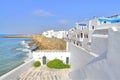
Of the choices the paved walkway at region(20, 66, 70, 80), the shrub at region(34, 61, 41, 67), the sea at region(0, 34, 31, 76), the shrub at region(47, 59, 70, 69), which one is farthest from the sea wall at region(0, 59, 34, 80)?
the sea at region(0, 34, 31, 76)

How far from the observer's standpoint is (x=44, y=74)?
23312 millimetres

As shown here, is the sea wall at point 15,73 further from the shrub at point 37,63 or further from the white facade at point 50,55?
the white facade at point 50,55

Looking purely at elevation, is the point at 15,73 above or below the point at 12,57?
above

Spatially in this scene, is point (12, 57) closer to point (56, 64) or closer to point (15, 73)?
point (56, 64)

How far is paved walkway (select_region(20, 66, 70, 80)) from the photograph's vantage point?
2151 cm

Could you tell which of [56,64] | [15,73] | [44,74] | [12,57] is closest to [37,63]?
[56,64]

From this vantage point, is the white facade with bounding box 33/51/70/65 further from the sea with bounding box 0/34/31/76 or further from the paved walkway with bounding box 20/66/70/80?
the sea with bounding box 0/34/31/76

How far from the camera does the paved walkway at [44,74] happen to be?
21514 mm

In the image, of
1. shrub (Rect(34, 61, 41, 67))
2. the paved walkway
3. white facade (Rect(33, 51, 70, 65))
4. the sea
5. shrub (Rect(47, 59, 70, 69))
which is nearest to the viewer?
the paved walkway

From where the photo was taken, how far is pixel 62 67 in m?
26.7

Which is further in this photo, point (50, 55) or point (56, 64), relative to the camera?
point (50, 55)

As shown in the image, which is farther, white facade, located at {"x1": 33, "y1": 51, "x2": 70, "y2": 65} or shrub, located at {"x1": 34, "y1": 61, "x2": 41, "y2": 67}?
white facade, located at {"x1": 33, "y1": 51, "x2": 70, "y2": 65}

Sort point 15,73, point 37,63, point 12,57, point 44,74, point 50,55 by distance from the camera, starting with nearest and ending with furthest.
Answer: point 15,73
point 44,74
point 37,63
point 50,55
point 12,57

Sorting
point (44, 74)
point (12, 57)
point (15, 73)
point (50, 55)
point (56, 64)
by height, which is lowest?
point (12, 57)
